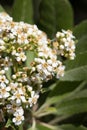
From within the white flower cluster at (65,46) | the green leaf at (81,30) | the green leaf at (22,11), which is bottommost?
the white flower cluster at (65,46)

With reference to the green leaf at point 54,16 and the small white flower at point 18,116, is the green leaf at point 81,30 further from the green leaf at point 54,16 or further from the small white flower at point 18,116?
the small white flower at point 18,116

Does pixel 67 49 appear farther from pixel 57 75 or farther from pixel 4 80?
pixel 4 80

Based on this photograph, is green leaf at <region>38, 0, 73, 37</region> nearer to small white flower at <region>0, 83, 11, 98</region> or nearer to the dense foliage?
the dense foliage

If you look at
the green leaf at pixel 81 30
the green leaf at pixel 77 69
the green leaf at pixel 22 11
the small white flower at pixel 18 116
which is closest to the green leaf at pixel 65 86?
the green leaf at pixel 77 69

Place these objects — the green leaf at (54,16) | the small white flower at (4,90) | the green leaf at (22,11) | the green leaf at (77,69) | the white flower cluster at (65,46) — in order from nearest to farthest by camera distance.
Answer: the small white flower at (4,90), the white flower cluster at (65,46), the green leaf at (77,69), the green leaf at (22,11), the green leaf at (54,16)

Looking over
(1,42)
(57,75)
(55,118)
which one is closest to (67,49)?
(57,75)

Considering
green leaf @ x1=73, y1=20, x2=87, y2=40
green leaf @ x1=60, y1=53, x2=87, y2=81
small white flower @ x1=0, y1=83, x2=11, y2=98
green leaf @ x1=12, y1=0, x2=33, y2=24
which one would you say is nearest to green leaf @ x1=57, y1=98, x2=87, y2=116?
green leaf @ x1=60, y1=53, x2=87, y2=81
